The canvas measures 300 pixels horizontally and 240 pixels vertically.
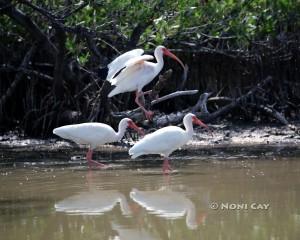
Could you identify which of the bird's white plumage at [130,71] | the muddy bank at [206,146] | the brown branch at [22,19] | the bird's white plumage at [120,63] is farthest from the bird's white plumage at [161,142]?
the brown branch at [22,19]

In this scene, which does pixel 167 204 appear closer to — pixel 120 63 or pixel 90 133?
pixel 90 133

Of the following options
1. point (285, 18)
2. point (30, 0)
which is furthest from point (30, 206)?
point (285, 18)

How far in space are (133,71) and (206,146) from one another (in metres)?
1.68

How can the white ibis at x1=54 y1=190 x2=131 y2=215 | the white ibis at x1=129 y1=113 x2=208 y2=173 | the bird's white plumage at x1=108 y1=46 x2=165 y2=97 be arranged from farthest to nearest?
the bird's white plumage at x1=108 y1=46 x2=165 y2=97 → the white ibis at x1=129 y1=113 x2=208 y2=173 → the white ibis at x1=54 y1=190 x2=131 y2=215

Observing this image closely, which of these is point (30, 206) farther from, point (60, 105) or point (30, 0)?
point (60, 105)

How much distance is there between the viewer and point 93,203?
27.0 ft

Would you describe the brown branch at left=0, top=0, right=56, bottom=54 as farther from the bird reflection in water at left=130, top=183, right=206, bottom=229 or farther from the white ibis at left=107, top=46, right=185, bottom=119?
the bird reflection in water at left=130, top=183, right=206, bottom=229

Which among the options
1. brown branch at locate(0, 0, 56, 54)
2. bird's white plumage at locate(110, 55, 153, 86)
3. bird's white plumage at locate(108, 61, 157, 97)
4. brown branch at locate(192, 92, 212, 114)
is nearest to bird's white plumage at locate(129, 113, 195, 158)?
bird's white plumage at locate(110, 55, 153, 86)

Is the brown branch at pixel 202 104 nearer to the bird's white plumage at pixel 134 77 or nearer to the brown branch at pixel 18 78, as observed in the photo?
the bird's white plumage at pixel 134 77

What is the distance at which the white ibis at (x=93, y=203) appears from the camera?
7.81m

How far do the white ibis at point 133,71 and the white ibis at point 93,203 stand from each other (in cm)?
346

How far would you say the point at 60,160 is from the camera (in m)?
11.7

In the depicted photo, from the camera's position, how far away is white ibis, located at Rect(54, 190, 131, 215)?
25.6ft

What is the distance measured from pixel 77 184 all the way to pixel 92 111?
4.15m
